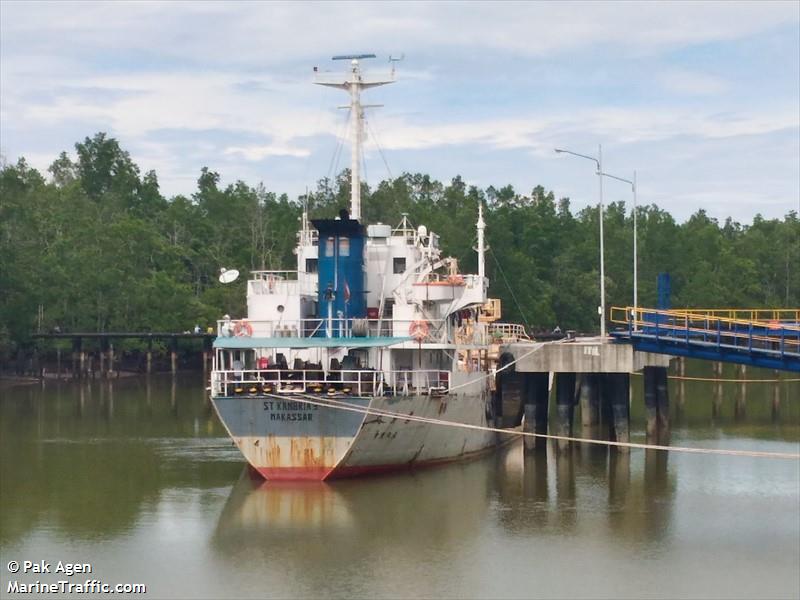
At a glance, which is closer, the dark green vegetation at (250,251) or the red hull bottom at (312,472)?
the red hull bottom at (312,472)

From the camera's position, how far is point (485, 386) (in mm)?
66562

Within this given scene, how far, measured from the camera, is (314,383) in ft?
171

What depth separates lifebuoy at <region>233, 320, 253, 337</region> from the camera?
190 feet

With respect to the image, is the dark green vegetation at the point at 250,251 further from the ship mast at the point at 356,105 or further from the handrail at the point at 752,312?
the ship mast at the point at 356,105

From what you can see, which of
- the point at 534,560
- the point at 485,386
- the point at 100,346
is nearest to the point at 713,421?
the point at 485,386

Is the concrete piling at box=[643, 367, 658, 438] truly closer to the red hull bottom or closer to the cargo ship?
the cargo ship

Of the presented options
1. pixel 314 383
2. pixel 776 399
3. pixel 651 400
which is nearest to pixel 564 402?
pixel 651 400

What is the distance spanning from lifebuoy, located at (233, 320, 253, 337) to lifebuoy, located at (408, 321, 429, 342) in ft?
22.1

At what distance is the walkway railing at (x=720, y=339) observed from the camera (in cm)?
4962

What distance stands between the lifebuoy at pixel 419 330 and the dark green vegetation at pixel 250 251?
6561 cm

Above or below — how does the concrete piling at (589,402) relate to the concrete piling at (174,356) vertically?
below

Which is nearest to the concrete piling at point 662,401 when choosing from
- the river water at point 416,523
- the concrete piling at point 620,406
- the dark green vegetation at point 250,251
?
the river water at point 416,523

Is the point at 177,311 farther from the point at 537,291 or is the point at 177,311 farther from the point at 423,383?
the point at 423,383

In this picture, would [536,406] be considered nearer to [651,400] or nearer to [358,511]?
[651,400]
